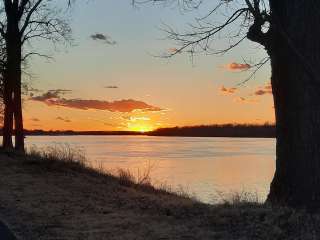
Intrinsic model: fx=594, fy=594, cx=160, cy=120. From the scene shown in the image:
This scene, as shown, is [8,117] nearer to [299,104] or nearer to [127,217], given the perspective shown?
[127,217]

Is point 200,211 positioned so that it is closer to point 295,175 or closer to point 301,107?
point 295,175

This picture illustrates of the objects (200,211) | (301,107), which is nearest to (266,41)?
(301,107)

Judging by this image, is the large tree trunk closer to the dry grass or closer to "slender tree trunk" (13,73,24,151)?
the dry grass

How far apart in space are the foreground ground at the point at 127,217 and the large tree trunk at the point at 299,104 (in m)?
0.67

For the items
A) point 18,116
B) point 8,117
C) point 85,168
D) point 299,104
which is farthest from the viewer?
point 8,117

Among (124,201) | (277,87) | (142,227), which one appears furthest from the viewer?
(124,201)

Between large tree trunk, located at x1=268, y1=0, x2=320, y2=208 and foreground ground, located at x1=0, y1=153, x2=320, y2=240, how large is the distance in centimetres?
67

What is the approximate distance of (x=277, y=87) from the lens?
10570 millimetres

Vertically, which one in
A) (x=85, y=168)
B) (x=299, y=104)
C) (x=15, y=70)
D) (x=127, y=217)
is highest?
(x=15, y=70)

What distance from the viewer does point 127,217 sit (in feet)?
33.4

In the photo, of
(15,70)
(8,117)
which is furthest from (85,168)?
(8,117)

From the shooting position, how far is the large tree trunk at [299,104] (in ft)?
32.4

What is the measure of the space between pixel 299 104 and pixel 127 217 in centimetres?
350

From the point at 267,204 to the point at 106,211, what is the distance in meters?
2.98
